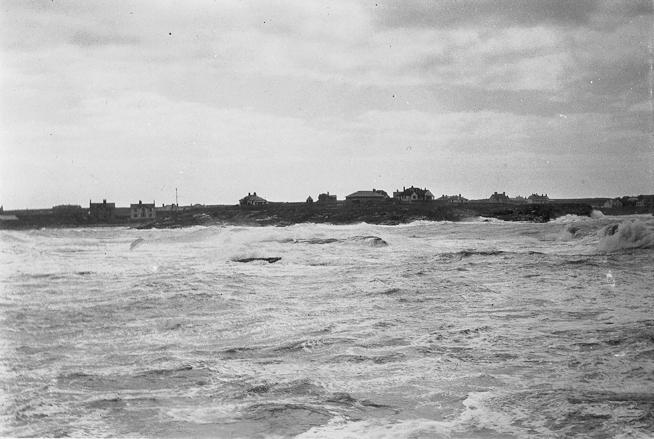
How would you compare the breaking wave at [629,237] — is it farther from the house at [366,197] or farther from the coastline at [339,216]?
the house at [366,197]

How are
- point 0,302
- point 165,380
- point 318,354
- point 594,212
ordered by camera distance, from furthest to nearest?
point 594,212 < point 0,302 < point 318,354 < point 165,380

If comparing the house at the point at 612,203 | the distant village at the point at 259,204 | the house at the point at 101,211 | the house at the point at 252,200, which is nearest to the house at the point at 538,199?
the distant village at the point at 259,204

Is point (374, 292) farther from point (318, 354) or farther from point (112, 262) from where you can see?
point (112, 262)

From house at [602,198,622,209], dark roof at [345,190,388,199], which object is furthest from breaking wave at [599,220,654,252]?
dark roof at [345,190,388,199]

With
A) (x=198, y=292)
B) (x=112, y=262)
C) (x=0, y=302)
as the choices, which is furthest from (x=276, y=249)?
(x=0, y=302)

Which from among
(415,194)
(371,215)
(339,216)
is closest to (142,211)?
(339,216)

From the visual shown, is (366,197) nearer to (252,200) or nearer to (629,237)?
(252,200)

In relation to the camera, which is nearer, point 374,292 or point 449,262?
point 374,292
